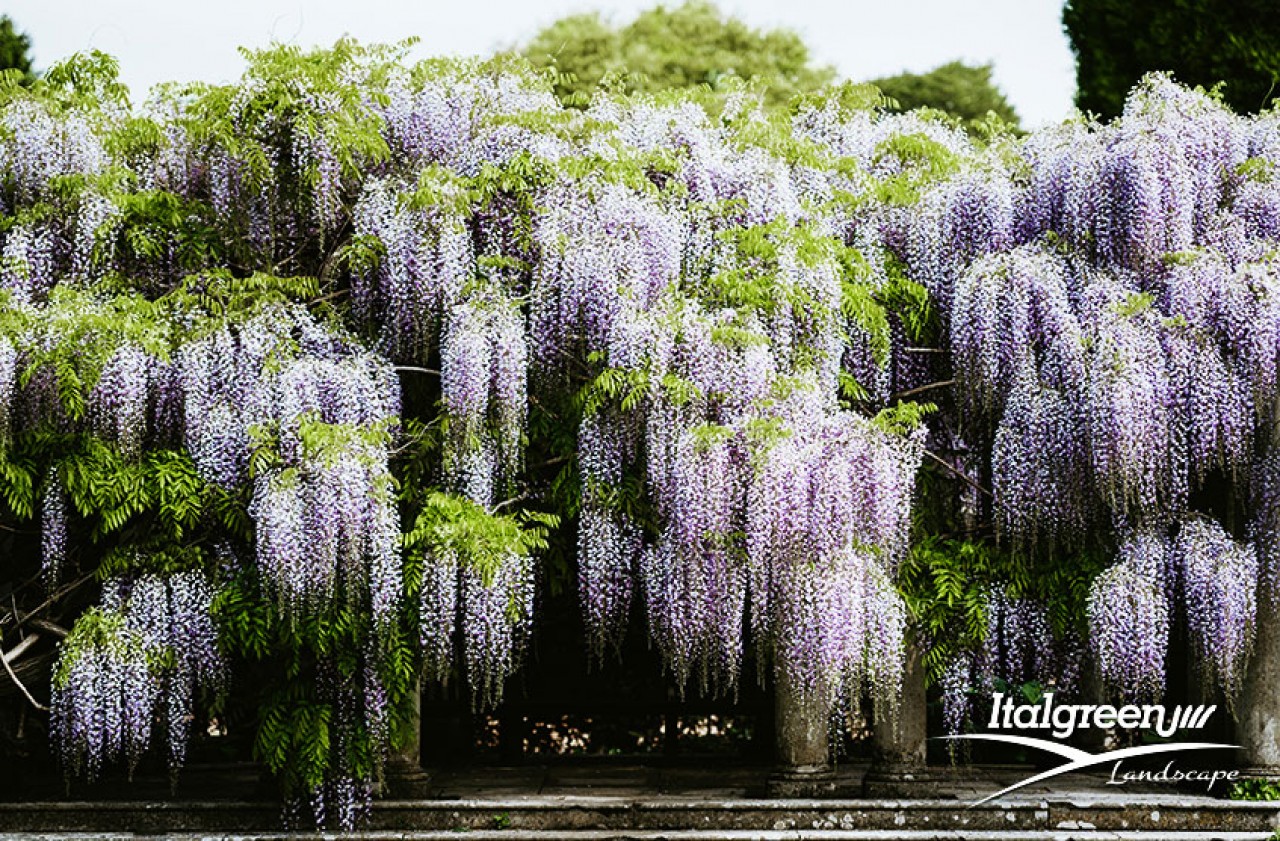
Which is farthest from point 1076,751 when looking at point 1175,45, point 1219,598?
point 1175,45

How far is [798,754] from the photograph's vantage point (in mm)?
10617

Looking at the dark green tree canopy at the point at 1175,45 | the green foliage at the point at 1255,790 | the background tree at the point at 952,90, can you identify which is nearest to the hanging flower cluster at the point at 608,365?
the green foliage at the point at 1255,790

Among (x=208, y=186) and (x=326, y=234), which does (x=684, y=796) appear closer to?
(x=326, y=234)

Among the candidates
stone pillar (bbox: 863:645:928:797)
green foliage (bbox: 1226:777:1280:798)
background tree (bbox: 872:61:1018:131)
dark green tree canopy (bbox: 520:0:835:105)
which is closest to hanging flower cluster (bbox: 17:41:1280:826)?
stone pillar (bbox: 863:645:928:797)

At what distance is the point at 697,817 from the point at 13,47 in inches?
418

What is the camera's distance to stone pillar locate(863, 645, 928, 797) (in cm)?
1076

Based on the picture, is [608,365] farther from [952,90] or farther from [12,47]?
[952,90]

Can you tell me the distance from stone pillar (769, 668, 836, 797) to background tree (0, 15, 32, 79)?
10.1m

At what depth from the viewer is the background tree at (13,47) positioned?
51.6ft

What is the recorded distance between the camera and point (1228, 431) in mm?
10469

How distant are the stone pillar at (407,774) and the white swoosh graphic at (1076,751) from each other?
3527 millimetres

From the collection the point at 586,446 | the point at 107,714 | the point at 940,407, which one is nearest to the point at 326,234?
the point at 586,446

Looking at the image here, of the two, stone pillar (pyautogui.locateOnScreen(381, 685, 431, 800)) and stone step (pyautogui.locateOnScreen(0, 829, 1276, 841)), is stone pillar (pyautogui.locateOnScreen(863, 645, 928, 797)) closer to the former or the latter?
stone step (pyautogui.locateOnScreen(0, 829, 1276, 841))

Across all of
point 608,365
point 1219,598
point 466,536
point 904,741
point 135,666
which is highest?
point 608,365
